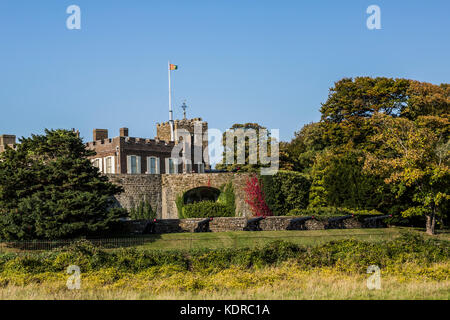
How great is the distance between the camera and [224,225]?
26.9 m

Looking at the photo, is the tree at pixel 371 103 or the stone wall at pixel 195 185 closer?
the stone wall at pixel 195 185

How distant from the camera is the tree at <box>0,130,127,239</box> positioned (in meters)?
21.0

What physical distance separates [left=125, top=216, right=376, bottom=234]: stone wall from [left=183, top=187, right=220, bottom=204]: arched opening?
7.67 meters

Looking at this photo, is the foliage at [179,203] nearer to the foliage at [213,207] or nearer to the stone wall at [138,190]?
the foliage at [213,207]

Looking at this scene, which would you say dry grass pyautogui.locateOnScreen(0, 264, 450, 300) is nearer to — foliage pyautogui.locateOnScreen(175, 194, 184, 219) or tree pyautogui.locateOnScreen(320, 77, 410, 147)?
foliage pyautogui.locateOnScreen(175, 194, 184, 219)

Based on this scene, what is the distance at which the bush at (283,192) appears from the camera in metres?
32.3

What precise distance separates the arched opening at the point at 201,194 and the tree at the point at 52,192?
32.8 feet

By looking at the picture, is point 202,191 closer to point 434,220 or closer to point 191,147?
point 191,147

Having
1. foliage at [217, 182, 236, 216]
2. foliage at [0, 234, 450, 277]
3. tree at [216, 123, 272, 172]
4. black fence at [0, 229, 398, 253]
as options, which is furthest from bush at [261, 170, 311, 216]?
foliage at [0, 234, 450, 277]

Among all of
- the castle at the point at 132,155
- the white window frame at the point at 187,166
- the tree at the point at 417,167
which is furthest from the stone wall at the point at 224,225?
the white window frame at the point at 187,166

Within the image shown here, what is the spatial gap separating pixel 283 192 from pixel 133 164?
1156cm

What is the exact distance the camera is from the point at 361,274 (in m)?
14.9
